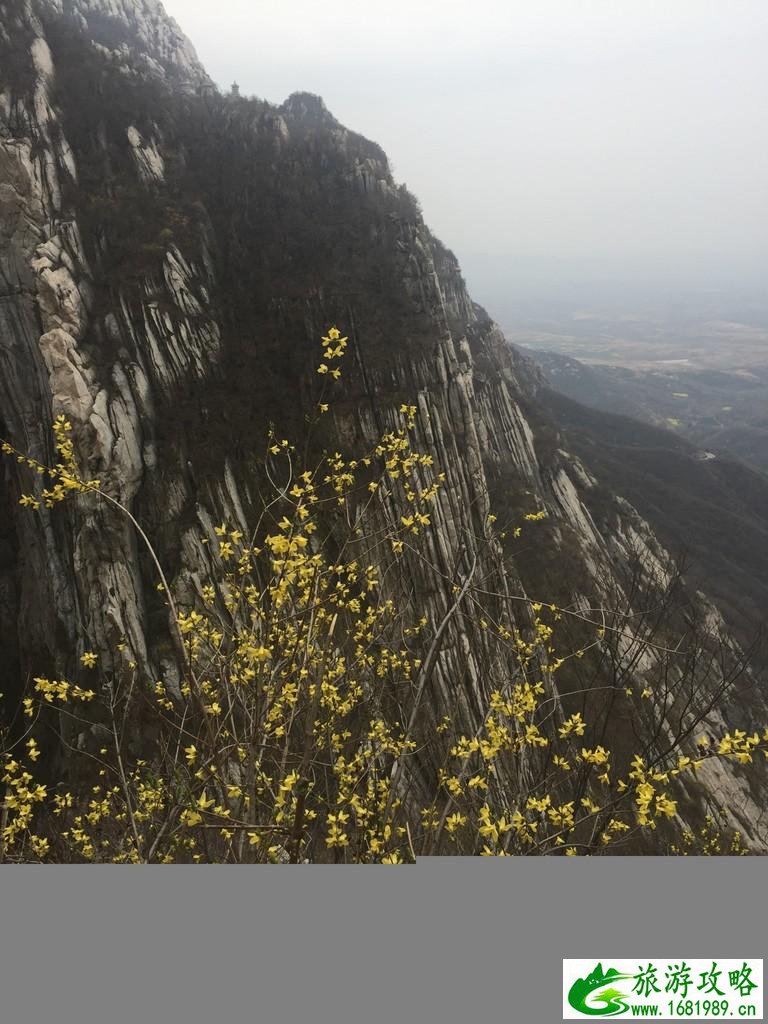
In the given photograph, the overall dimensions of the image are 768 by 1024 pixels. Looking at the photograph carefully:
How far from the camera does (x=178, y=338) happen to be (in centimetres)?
3086

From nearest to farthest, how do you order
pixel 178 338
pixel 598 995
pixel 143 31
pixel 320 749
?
pixel 598 995 < pixel 320 749 < pixel 178 338 < pixel 143 31

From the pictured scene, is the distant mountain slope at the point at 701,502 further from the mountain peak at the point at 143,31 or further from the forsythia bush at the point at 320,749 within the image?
the mountain peak at the point at 143,31

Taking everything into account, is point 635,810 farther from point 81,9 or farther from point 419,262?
point 81,9

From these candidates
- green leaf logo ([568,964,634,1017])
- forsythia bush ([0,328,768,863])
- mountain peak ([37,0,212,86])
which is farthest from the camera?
mountain peak ([37,0,212,86])

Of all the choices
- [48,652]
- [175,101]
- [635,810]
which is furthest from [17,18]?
[635,810]

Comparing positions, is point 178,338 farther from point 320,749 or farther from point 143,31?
point 143,31

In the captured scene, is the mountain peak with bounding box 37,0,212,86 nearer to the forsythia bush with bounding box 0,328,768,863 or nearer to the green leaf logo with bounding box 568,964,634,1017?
the forsythia bush with bounding box 0,328,768,863

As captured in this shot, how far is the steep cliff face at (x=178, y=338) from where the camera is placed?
25.6 meters

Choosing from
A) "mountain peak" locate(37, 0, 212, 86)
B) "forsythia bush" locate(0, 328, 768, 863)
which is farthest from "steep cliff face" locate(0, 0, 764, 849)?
"mountain peak" locate(37, 0, 212, 86)

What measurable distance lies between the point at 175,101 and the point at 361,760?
199 ft

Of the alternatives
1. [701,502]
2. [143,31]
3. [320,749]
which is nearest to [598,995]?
[320,749]

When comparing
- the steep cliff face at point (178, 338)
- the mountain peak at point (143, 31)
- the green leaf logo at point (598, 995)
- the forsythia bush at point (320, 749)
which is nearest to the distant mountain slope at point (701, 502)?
the steep cliff face at point (178, 338)

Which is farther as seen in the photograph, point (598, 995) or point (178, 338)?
point (178, 338)

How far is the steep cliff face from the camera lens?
25.6 metres
